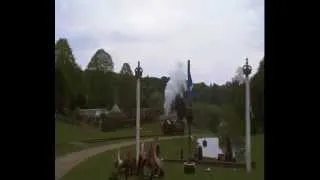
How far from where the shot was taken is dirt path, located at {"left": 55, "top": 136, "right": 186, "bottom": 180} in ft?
5.56

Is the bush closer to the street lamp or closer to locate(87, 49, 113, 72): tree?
locate(87, 49, 113, 72): tree

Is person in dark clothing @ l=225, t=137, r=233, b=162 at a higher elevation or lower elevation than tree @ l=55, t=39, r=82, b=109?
lower

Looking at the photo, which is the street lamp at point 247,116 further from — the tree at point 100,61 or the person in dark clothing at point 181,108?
the tree at point 100,61

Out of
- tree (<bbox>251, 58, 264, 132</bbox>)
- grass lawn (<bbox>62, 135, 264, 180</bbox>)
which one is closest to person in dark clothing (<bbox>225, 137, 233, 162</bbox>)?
grass lawn (<bbox>62, 135, 264, 180</bbox>)

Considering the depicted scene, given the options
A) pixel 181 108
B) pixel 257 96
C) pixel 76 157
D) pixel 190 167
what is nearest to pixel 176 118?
pixel 181 108

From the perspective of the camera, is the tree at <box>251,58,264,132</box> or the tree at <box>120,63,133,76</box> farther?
the tree at <box>120,63,133,76</box>

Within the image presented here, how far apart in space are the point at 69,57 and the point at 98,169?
464 mm

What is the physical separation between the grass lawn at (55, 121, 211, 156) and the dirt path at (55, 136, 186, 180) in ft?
0.07

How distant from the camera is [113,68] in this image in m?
1.81

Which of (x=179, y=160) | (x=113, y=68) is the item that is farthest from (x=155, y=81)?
(x=179, y=160)

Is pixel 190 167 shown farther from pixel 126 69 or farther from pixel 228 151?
pixel 126 69

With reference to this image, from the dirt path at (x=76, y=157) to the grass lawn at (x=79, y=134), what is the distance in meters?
0.02

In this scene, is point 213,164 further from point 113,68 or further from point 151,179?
point 113,68

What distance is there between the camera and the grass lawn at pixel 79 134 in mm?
1655
